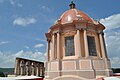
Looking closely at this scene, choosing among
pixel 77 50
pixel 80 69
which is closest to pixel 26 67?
pixel 77 50

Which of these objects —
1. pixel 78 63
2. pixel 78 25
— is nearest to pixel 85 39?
pixel 78 25

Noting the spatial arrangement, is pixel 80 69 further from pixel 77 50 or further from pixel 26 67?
pixel 26 67

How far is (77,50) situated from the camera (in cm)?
1869

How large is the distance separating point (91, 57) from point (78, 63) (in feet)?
7.40

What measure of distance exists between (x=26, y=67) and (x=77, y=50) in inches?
861

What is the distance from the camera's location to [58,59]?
744 inches

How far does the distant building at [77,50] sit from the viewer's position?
57.3 ft

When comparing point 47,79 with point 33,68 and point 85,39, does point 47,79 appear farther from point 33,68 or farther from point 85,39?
point 33,68

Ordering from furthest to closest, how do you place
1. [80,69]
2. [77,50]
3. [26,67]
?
[26,67] → [77,50] → [80,69]

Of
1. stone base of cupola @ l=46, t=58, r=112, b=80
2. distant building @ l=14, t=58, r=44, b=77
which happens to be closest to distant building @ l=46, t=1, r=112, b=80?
stone base of cupola @ l=46, t=58, r=112, b=80

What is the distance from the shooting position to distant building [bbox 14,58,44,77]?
33.6 meters

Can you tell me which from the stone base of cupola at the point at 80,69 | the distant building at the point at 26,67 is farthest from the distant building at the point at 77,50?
the distant building at the point at 26,67

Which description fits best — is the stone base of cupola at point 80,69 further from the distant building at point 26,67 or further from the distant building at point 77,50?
the distant building at point 26,67

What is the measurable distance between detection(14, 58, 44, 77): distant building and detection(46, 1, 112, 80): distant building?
53.9 ft
